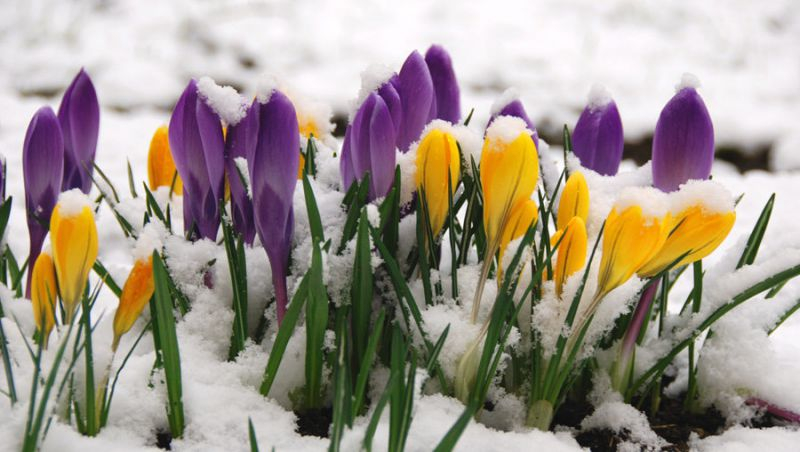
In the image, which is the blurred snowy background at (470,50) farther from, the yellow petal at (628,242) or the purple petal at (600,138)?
the yellow petal at (628,242)

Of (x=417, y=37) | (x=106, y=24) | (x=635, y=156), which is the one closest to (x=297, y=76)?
(x=417, y=37)

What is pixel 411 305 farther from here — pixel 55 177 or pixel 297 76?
pixel 297 76

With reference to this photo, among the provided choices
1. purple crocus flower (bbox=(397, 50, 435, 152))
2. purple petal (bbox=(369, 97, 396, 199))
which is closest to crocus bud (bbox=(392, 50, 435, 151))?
purple crocus flower (bbox=(397, 50, 435, 152))

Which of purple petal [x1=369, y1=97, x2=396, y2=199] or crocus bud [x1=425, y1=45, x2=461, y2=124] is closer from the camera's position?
purple petal [x1=369, y1=97, x2=396, y2=199]

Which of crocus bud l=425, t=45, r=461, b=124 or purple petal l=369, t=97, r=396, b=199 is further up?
crocus bud l=425, t=45, r=461, b=124

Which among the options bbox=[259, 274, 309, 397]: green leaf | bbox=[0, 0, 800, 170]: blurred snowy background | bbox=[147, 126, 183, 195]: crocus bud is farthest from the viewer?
bbox=[0, 0, 800, 170]: blurred snowy background

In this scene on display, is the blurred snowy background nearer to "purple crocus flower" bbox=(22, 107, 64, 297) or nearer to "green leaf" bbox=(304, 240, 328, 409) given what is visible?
"purple crocus flower" bbox=(22, 107, 64, 297)
